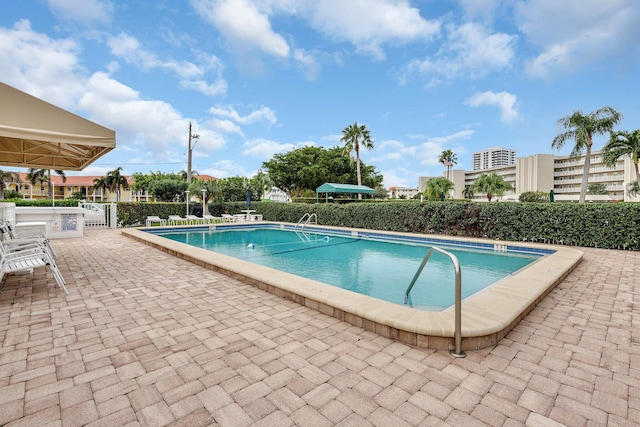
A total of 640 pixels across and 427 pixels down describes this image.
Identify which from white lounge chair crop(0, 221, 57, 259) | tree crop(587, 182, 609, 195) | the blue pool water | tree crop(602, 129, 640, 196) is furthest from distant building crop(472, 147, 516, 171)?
white lounge chair crop(0, 221, 57, 259)

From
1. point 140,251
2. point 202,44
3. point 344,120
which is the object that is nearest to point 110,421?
point 140,251

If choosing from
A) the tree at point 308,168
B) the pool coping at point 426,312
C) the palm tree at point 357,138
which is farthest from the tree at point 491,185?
the pool coping at point 426,312

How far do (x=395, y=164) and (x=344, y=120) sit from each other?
1026 cm

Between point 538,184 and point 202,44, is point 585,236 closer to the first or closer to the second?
point 202,44

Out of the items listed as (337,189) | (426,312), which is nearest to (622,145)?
(337,189)

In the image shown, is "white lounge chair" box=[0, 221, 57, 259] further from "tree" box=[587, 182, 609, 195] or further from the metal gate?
"tree" box=[587, 182, 609, 195]

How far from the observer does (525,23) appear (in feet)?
33.6

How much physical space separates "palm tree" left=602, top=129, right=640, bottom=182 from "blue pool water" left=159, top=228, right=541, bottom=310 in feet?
53.5

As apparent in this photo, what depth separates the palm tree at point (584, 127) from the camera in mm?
17145

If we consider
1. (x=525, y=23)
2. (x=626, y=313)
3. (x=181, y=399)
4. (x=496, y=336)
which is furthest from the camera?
(x=525, y=23)

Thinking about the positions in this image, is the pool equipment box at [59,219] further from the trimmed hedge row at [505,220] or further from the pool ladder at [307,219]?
the pool ladder at [307,219]

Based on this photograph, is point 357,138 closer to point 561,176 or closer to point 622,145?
point 622,145

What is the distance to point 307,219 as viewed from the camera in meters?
16.8

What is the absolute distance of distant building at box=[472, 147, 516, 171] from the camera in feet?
417
